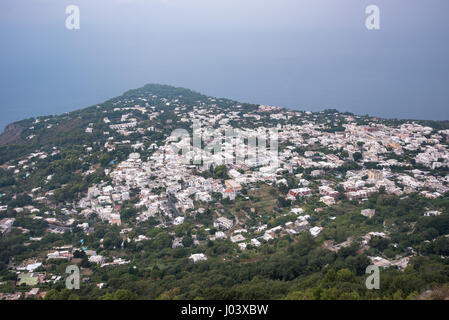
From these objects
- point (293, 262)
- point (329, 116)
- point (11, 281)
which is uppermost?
point (329, 116)

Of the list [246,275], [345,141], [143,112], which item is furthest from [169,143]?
[246,275]

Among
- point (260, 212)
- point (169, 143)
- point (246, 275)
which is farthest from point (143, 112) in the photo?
point (246, 275)

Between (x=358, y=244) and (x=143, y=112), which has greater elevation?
(x=143, y=112)

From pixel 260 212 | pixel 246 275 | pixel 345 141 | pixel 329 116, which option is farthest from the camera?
pixel 329 116

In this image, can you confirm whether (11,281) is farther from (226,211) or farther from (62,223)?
(226,211)

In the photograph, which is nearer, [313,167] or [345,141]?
[313,167]

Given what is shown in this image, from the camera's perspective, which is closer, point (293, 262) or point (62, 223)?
point (293, 262)
